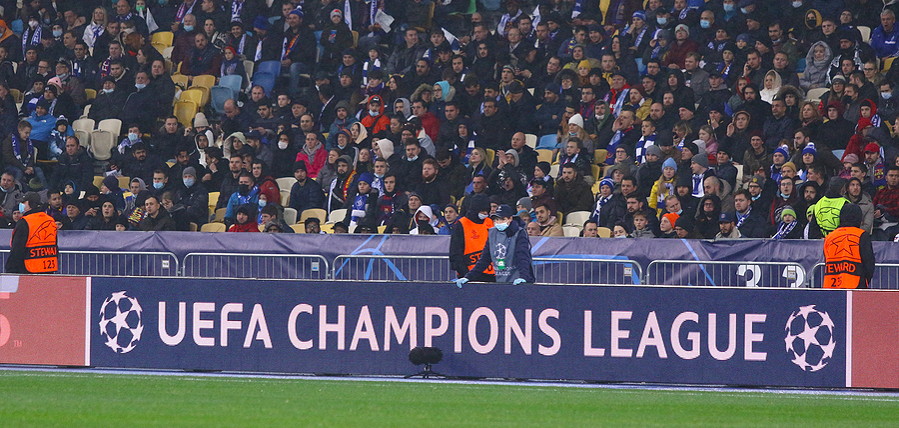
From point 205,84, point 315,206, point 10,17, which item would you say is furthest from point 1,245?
point 10,17

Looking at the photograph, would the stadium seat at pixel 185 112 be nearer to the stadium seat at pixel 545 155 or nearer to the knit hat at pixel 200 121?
the knit hat at pixel 200 121

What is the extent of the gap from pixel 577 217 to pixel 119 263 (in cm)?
635

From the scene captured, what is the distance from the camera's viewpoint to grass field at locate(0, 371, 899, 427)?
10.0 metres

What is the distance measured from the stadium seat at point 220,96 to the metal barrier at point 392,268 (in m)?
8.01

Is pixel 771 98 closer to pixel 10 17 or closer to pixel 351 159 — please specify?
pixel 351 159

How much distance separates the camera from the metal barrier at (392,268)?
57.7 ft

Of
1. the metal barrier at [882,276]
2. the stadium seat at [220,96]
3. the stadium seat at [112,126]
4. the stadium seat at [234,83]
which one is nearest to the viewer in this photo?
the metal barrier at [882,276]

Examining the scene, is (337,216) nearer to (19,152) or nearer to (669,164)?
(669,164)

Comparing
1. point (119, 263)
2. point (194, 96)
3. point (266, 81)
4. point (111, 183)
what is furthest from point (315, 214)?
point (194, 96)

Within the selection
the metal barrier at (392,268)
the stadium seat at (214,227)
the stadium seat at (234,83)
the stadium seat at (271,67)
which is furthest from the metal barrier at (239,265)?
the stadium seat at (271,67)

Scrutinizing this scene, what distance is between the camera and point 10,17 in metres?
29.0

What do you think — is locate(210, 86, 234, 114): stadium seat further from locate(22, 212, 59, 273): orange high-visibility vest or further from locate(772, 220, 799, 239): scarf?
locate(772, 220, 799, 239): scarf

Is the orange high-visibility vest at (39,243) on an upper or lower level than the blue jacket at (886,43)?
lower

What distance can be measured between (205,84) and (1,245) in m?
6.91
